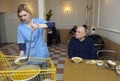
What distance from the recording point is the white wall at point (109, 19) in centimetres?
311

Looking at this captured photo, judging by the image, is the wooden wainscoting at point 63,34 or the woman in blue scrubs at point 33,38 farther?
the wooden wainscoting at point 63,34

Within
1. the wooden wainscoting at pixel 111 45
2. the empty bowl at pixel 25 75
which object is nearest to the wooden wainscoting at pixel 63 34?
the wooden wainscoting at pixel 111 45

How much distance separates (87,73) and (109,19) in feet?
8.03

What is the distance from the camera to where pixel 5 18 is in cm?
→ 675

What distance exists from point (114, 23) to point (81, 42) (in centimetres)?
141

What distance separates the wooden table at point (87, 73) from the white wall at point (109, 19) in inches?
65.5

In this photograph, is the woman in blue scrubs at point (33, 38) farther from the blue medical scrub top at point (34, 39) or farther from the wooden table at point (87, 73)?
the wooden table at point (87, 73)

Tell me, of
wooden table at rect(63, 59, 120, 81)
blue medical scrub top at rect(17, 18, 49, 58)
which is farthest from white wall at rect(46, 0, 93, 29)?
blue medical scrub top at rect(17, 18, 49, 58)

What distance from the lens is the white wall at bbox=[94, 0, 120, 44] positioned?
10.2 ft

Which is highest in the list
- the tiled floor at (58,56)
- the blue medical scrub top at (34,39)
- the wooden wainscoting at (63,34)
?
the blue medical scrub top at (34,39)

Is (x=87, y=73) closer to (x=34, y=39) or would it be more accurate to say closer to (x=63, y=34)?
(x=34, y=39)

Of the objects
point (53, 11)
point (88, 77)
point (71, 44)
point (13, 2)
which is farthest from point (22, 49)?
point (13, 2)

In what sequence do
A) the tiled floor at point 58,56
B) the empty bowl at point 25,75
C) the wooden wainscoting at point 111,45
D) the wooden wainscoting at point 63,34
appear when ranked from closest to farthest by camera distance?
the empty bowl at point 25,75, the wooden wainscoting at point 111,45, the tiled floor at point 58,56, the wooden wainscoting at point 63,34

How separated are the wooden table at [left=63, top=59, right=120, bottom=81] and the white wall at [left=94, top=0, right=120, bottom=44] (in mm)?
1663
